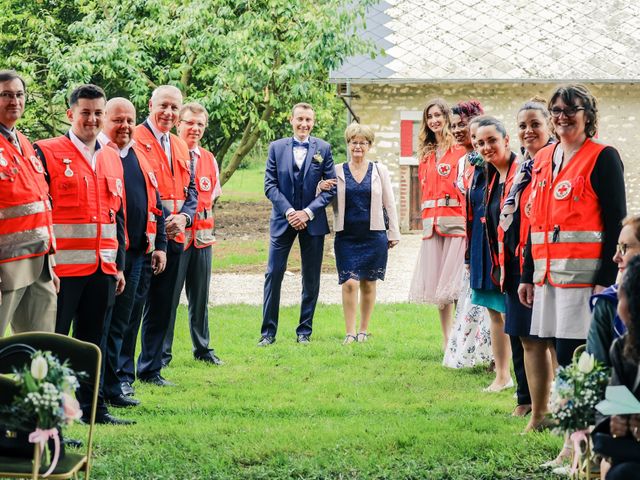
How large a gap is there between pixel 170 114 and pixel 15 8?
37.5ft

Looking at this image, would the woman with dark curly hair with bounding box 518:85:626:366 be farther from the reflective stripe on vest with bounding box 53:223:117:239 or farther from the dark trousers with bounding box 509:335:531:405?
the reflective stripe on vest with bounding box 53:223:117:239

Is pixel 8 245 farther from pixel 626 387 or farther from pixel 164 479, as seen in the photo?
pixel 626 387

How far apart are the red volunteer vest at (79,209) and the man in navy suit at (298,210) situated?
3777 millimetres

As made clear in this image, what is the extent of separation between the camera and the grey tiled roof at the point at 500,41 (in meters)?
22.2

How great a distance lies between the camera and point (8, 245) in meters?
6.29

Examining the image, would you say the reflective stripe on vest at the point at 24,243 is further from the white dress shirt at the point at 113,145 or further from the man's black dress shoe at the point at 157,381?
the man's black dress shoe at the point at 157,381

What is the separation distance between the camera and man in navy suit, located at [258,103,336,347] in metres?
10.7

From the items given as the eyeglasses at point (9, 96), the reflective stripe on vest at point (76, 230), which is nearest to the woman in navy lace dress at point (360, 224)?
the reflective stripe on vest at point (76, 230)

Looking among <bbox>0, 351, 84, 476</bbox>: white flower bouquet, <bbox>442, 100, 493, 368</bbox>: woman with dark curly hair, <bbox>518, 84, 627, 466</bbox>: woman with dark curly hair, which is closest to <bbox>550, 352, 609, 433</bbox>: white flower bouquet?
<bbox>518, 84, 627, 466</bbox>: woman with dark curly hair

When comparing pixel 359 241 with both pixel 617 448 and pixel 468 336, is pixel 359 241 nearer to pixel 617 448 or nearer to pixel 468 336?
pixel 468 336

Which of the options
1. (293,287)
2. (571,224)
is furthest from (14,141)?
(293,287)

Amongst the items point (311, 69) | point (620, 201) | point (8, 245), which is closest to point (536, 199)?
point (620, 201)

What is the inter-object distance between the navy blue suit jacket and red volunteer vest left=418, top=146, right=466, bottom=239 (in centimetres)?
119

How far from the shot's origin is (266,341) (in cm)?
1061
